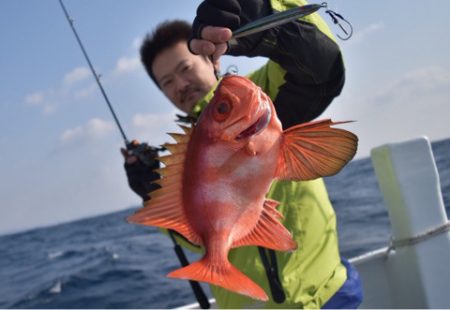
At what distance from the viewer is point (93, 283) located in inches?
398

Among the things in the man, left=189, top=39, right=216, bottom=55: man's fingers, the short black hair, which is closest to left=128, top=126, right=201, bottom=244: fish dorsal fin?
left=189, top=39, right=216, bottom=55: man's fingers

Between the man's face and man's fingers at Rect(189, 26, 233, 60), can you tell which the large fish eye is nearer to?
man's fingers at Rect(189, 26, 233, 60)

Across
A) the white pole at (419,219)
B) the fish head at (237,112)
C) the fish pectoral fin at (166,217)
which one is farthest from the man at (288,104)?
the white pole at (419,219)

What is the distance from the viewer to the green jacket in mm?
1886

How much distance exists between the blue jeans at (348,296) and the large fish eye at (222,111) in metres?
1.64

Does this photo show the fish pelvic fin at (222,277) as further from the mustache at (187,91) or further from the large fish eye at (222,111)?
the mustache at (187,91)

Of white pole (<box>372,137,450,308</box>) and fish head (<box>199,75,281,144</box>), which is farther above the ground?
fish head (<box>199,75,281,144</box>)

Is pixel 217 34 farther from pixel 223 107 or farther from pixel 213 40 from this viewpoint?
pixel 223 107

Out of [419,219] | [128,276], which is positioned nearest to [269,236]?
[419,219]

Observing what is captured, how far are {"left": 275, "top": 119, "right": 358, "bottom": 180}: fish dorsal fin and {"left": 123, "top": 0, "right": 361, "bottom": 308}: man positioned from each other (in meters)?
0.49

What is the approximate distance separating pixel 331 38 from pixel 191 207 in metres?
1.19

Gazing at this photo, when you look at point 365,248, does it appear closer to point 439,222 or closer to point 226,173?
point 439,222

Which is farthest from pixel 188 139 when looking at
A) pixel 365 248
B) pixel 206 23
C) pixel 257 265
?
pixel 365 248

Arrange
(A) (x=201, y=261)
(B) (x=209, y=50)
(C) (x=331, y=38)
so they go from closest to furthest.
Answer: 1. (A) (x=201, y=261)
2. (B) (x=209, y=50)
3. (C) (x=331, y=38)
